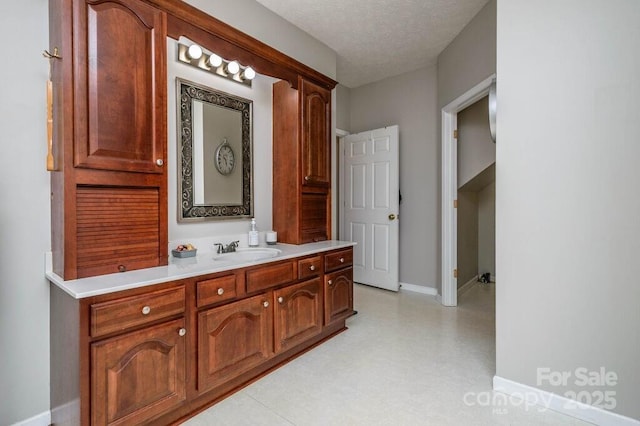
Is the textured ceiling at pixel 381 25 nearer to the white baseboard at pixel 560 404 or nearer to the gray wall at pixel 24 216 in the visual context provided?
the gray wall at pixel 24 216

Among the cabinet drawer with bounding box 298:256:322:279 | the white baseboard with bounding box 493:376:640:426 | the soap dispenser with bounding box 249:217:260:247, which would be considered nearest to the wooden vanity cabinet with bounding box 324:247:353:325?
the cabinet drawer with bounding box 298:256:322:279

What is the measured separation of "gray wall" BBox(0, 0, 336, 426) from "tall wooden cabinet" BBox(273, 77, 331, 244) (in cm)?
163

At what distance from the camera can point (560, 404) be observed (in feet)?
5.80

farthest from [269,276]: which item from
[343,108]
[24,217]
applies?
[343,108]

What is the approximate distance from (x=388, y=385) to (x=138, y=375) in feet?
4.79

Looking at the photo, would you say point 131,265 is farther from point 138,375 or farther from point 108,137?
point 108,137

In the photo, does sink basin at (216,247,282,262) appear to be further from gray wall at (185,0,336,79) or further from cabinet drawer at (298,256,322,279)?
gray wall at (185,0,336,79)

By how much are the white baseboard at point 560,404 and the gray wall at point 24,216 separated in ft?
8.68

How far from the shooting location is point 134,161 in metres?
1.68

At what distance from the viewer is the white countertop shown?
53.5 inches

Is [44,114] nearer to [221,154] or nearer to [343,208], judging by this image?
[221,154]

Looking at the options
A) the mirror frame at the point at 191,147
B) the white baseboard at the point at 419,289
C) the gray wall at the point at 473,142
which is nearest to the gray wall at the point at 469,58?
the gray wall at the point at 473,142

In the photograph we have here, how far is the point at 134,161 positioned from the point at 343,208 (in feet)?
10.8

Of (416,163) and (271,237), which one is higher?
(416,163)
